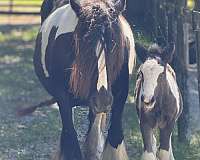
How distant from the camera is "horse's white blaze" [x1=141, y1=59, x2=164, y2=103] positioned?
179 inches

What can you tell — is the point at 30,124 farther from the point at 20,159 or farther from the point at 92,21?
the point at 92,21

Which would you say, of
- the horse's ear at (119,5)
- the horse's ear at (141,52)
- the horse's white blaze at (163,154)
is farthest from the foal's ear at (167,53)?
the horse's white blaze at (163,154)

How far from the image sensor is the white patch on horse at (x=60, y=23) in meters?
4.87

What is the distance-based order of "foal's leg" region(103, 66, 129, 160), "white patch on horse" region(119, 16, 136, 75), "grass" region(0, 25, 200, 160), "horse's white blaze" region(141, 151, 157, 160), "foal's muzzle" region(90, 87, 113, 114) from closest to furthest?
"foal's muzzle" region(90, 87, 113, 114)
"horse's white blaze" region(141, 151, 157, 160)
"white patch on horse" region(119, 16, 136, 75)
"foal's leg" region(103, 66, 129, 160)
"grass" region(0, 25, 200, 160)

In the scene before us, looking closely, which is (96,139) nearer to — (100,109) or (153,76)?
(100,109)

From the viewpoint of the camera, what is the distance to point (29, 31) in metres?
14.0

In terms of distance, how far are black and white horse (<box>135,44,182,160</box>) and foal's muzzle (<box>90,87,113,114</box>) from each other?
0.30m

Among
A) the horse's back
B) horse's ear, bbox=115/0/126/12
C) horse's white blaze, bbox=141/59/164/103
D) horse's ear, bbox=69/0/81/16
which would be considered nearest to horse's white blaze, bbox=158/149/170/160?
horse's white blaze, bbox=141/59/164/103

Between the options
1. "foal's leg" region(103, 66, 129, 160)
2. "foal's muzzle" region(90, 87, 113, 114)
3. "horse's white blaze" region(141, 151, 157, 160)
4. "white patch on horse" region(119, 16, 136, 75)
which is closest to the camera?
"foal's muzzle" region(90, 87, 113, 114)

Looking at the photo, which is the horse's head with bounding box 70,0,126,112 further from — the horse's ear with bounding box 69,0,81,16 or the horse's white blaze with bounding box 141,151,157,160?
the horse's white blaze with bounding box 141,151,157,160

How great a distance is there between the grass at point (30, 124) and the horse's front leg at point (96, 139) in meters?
1.05

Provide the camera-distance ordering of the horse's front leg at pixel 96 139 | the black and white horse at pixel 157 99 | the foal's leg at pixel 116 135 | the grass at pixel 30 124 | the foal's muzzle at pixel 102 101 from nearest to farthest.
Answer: the foal's muzzle at pixel 102 101 → the black and white horse at pixel 157 99 → the horse's front leg at pixel 96 139 → the foal's leg at pixel 116 135 → the grass at pixel 30 124

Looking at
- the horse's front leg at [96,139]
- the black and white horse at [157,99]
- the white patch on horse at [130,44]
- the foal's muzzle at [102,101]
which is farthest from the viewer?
the white patch on horse at [130,44]

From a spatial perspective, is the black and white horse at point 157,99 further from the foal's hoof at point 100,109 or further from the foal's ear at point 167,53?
the foal's hoof at point 100,109
